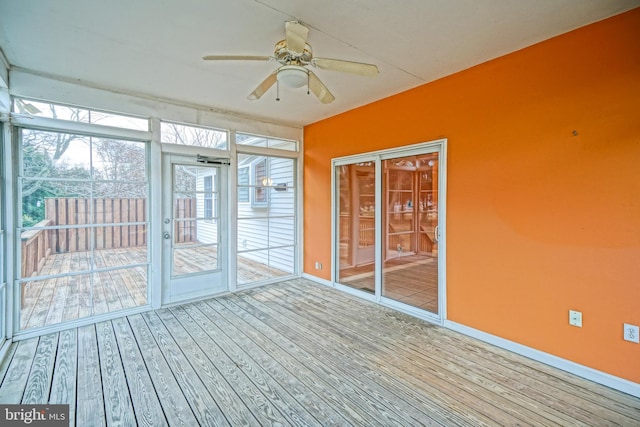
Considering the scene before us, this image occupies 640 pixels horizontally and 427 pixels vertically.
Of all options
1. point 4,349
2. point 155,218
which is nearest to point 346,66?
point 155,218

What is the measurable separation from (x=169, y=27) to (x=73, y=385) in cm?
291

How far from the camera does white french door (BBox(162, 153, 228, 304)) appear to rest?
399 centimetres

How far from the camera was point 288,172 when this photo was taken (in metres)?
5.27

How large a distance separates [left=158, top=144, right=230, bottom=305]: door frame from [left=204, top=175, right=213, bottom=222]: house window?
11 centimetres

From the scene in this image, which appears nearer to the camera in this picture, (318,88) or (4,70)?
(318,88)

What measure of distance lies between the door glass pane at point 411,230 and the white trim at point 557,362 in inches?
20.2

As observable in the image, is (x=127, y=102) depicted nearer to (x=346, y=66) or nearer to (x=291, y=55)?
(x=291, y=55)

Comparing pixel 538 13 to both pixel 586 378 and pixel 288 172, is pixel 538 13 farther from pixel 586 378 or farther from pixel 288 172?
pixel 288 172

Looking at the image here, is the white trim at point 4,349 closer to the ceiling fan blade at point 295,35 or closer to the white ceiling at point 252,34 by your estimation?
the white ceiling at point 252,34

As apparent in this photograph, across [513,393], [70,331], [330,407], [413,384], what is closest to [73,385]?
[70,331]

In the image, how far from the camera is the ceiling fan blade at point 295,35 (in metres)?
1.86

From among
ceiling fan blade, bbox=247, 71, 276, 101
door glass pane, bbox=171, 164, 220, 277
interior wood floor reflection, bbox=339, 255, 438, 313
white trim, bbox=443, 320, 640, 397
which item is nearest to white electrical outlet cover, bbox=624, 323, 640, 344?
white trim, bbox=443, 320, 640, 397

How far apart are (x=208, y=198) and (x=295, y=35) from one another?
302cm

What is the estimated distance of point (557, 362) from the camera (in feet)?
8.20
